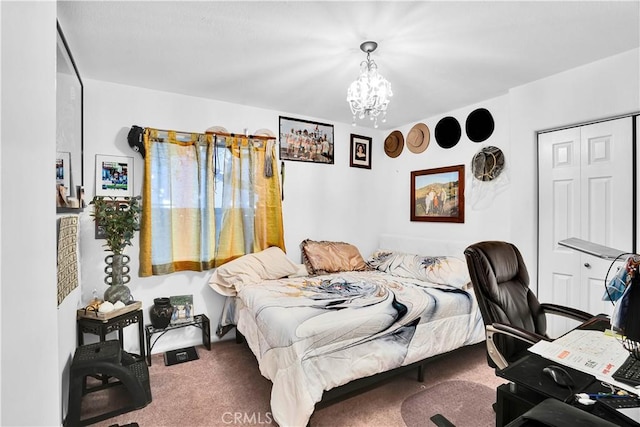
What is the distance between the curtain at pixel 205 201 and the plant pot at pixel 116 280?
0.88 ft

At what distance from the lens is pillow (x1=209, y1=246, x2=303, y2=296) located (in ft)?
10.1

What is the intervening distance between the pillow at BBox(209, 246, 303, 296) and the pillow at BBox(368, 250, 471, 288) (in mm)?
1076

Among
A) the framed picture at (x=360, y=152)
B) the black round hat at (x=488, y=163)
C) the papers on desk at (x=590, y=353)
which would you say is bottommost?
the papers on desk at (x=590, y=353)

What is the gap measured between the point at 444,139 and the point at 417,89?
3.09 ft

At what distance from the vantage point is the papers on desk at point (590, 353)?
3.82ft

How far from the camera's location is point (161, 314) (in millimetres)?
2859

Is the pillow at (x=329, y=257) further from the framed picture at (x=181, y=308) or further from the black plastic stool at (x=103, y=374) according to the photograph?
the black plastic stool at (x=103, y=374)

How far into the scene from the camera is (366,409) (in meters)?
2.18

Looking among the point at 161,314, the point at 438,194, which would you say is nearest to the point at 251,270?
the point at 161,314

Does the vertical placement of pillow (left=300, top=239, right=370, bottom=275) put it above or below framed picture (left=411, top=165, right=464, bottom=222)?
below

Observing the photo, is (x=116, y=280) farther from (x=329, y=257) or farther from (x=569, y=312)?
(x=569, y=312)

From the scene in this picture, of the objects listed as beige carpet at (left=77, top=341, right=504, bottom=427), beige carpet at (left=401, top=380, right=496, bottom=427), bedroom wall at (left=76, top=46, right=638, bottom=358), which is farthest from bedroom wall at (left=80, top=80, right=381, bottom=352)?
beige carpet at (left=401, top=380, right=496, bottom=427)

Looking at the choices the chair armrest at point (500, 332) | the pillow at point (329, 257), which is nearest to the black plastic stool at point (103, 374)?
the pillow at point (329, 257)

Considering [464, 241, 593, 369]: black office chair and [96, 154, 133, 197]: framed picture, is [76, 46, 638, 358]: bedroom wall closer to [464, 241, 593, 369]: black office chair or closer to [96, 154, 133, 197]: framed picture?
[96, 154, 133, 197]: framed picture
